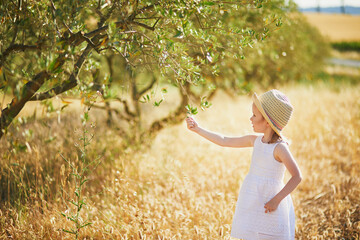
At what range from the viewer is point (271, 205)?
7.87 feet

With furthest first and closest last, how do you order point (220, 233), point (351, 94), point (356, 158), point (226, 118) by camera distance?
point (351, 94) < point (226, 118) < point (356, 158) < point (220, 233)

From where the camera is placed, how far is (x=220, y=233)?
3301mm

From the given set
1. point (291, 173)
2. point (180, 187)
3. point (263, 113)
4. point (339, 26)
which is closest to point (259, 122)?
point (263, 113)

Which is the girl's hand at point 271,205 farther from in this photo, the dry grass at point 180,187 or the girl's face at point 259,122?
the dry grass at point 180,187

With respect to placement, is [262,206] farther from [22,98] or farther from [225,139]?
[22,98]

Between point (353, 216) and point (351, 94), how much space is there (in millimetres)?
6417

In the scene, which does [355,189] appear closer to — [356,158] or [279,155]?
[356,158]

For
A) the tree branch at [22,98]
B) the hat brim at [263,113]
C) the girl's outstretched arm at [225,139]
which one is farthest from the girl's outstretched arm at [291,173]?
the tree branch at [22,98]

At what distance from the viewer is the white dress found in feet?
8.08

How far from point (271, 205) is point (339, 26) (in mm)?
41077

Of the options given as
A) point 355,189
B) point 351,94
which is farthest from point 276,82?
point 355,189

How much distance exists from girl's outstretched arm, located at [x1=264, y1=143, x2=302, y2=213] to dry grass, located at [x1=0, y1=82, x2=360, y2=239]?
91 cm

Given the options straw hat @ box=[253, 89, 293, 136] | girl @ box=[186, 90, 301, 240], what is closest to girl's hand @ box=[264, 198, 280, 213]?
girl @ box=[186, 90, 301, 240]

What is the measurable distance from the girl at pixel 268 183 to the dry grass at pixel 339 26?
19.1 metres
